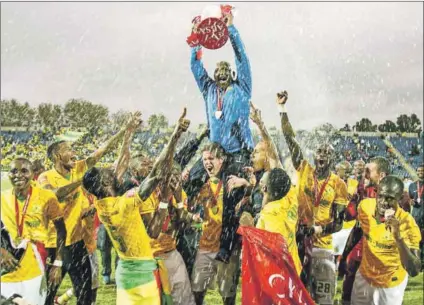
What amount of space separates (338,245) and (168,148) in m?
1.80

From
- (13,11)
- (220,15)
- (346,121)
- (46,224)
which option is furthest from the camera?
(346,121)

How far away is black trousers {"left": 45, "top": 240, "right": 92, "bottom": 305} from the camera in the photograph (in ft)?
15.3

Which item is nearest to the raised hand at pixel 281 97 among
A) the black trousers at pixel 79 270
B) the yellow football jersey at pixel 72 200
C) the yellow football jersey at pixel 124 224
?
the yellow football jersey at pixel 124 224

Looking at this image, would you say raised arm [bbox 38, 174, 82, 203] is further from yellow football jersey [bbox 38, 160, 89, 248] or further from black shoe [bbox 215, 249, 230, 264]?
black shoe [bbox 215, 249, 230, 264]

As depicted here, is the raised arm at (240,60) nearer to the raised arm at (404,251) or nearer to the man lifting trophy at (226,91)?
the man lifting trophy at (226,91)

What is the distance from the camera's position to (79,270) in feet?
15.4

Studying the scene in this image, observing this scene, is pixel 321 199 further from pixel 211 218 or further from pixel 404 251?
pixel 211 218

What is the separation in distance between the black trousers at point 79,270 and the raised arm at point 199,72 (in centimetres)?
146

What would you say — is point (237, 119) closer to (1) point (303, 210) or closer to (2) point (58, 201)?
(1) point (303, 210)

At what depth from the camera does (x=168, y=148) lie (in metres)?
4.55

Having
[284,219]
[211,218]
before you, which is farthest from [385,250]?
[211,218]

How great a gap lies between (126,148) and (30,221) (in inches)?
32.6

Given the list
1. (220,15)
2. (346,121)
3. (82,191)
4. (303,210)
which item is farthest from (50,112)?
(346,121)

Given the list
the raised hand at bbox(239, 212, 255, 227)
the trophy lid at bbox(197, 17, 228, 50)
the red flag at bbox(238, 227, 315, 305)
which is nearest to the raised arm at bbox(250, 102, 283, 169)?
the raised hand at bbox(239, 212, 255, 227)
